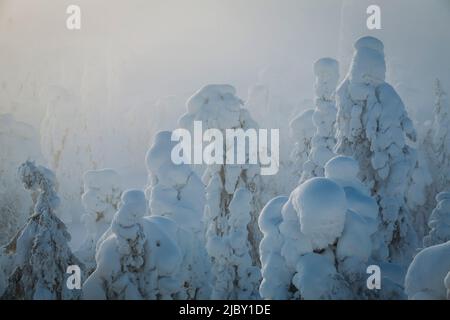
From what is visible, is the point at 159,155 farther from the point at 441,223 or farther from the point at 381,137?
the point at 441,223

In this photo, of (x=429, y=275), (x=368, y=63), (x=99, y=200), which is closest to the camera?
(x=429, y=275)

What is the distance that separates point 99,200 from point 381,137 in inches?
359

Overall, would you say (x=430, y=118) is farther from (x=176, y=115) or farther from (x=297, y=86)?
(x=176, y=115)

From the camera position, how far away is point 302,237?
7.93m

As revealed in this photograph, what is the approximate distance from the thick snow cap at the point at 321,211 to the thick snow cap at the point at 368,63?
7.72m

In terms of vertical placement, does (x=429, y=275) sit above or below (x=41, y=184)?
below

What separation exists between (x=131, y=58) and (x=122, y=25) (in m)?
18.7

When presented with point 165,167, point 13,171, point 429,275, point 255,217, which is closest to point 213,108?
point 165,167

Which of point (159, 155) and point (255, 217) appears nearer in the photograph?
point (159, 155)

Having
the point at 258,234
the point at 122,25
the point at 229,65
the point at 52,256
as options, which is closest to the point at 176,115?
the point at 229,65

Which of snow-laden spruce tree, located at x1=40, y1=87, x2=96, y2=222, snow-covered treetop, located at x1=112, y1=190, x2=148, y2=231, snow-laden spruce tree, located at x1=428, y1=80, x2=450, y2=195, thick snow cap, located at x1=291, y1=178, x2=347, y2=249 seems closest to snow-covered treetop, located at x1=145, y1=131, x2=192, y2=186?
snow-covered treetop, located at x1=112, y1=190, x2=148, y2=231

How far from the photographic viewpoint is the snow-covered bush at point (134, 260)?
341 inches

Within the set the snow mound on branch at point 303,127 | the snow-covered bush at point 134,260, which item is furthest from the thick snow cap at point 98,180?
the snow mound on branch at point 303,127

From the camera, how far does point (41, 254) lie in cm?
973
